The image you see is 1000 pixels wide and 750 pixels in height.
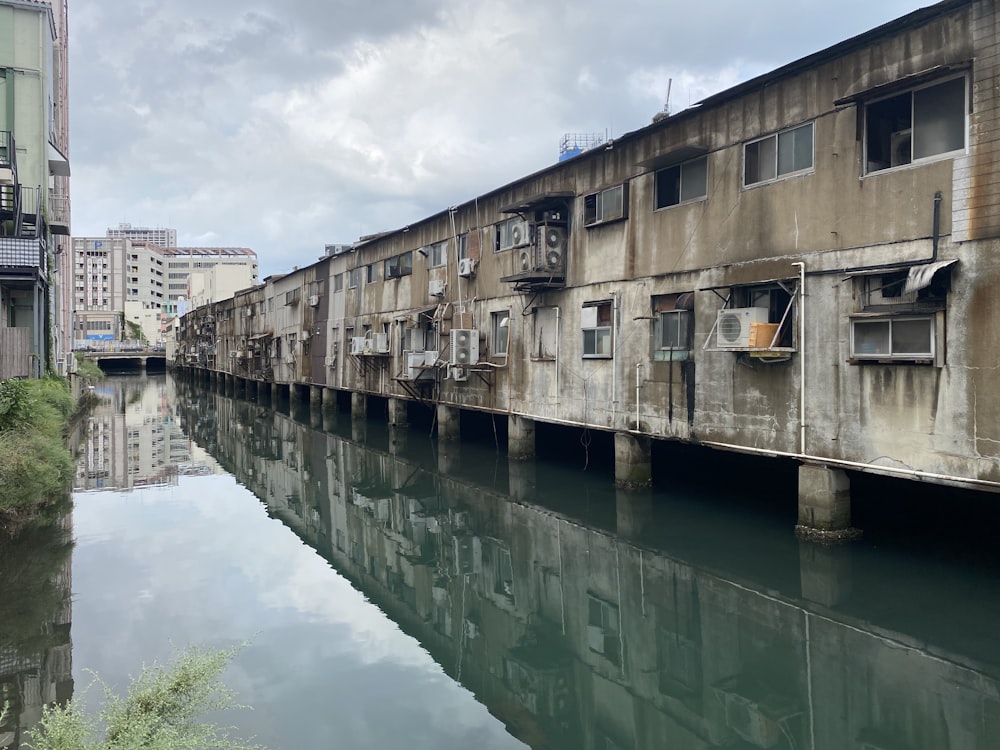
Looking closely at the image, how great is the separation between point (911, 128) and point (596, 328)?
7.79 m

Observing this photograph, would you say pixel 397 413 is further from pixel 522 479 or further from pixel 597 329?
pixel 597 329

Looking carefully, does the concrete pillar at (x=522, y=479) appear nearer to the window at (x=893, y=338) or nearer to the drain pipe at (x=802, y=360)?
the drain pipe at (x=802, y=360)

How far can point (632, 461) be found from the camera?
631 inches

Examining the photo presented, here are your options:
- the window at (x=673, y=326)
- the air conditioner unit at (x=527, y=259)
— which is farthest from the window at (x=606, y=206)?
the window at (x=673, y=326)

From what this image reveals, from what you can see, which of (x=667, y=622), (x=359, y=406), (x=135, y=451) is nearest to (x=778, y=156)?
(x=667, y=622)

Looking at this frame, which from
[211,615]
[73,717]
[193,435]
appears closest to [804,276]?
[211,615]

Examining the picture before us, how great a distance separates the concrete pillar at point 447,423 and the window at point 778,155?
1421 centimetres

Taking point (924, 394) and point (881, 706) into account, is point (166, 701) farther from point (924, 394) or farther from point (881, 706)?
point (924, 394)

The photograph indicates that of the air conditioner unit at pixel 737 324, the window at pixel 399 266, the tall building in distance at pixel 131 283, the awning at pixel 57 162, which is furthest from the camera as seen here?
the tall building in distance at pixel 131 283

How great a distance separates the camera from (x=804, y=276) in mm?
11758

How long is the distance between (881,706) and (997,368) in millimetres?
4859

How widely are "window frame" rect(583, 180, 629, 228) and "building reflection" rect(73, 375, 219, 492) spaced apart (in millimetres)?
13402

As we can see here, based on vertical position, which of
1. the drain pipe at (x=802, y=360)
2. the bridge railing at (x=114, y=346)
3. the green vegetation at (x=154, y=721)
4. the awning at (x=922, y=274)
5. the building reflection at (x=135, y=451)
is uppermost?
the bridge railing at (x=114, y=346)

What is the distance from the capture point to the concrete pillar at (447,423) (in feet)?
81.7
